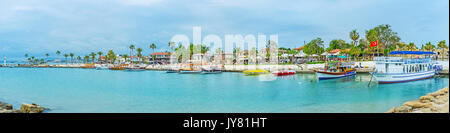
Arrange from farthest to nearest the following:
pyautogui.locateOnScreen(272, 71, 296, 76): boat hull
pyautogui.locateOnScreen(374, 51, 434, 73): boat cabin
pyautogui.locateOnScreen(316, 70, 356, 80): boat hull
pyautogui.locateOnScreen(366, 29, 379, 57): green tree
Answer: pyautogui.locateOnScreen(366, 29, 379, 57): green tree, pyautogui.locateOnScreen(272, 71, 296, 76): boat hull, pyautogui.locateOnScreen(316, 70, 356, 80): boat hull, pyautogui.locateOnScreen(374, 51, 434, 73): boat cabin

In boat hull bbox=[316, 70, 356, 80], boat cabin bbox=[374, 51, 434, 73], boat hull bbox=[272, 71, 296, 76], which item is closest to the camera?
boat cabin bbox=[374, 51, 434, 73]

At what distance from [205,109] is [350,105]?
5682mm

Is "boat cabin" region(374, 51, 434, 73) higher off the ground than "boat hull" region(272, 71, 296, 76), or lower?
higher

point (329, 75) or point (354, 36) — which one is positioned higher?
point (354, 36)

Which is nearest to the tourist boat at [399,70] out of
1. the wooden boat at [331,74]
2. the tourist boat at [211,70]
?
the wooden boat at [331,74]

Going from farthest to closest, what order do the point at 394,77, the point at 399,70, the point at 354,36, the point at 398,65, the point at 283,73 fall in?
1. the point at 354,36
2. the point at 283,73
3. the point at 399,70
4. the point at 398,65
5. the point at 394,77

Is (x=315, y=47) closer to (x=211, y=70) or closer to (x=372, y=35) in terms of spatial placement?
(x=372, y=35)

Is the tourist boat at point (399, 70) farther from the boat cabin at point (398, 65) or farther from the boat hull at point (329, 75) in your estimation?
the boat hull at point (329, 75)

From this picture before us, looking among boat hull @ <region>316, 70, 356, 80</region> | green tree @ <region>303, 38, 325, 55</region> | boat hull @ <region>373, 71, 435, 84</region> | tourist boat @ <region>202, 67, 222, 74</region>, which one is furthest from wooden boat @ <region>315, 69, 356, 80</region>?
green tree @ <region>303, 38, 325, 55</region>

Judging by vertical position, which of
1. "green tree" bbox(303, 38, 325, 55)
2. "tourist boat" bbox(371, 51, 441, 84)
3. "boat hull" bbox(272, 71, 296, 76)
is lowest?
"boat hull" bbox(272, 71, 296, 76)

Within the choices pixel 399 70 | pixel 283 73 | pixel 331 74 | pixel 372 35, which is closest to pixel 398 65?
pixel 399 70

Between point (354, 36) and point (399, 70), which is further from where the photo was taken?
point (354, 36)

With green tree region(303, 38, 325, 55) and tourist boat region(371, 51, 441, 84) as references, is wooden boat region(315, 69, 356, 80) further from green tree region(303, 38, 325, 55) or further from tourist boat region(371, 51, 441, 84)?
green tree region(303, 38, 325, 55)
